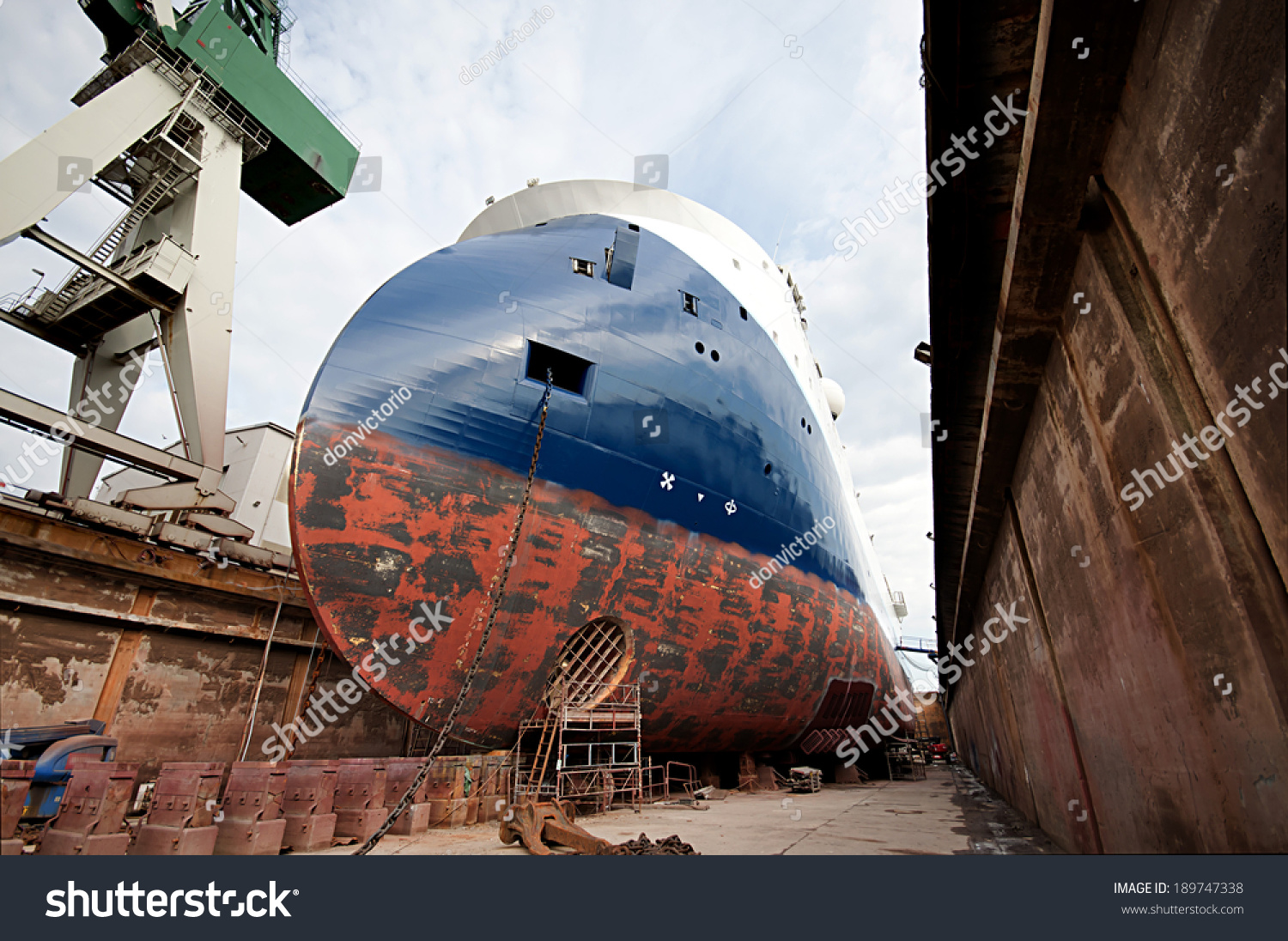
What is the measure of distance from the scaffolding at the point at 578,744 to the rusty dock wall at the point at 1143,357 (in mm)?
4857

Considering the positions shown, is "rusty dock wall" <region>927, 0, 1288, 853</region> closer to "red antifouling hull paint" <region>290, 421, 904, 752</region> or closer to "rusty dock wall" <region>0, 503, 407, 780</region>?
"red antifouling hull paint" <region>290, 421, 904, 752</region>

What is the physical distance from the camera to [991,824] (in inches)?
299

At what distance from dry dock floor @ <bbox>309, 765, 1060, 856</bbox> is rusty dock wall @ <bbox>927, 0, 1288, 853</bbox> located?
168 centimetres

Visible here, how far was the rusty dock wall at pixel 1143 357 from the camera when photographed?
74.9 inches

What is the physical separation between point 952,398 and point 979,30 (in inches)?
137

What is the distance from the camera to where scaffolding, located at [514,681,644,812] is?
7.16 metres

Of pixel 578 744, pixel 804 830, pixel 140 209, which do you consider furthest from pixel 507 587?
pixel 140 209

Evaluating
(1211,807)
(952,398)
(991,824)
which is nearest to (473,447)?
(952,398)

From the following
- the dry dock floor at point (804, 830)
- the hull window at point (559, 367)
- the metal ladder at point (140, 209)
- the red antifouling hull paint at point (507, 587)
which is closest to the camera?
the dry dock floor at point (804, 830)

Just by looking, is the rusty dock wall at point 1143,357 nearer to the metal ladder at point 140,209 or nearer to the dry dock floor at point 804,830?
the dry dock floor at point 804,830

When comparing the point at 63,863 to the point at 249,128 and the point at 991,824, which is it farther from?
the point at 249,128

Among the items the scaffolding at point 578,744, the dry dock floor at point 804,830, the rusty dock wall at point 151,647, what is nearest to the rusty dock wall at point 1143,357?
the dry dock floor at point 804,830

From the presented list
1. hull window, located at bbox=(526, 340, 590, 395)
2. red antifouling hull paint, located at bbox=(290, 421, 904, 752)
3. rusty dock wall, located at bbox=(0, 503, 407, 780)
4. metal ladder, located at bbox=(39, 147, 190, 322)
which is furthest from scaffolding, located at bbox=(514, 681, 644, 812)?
metal ladder, located at bbox=(39, 147, 190, 322)

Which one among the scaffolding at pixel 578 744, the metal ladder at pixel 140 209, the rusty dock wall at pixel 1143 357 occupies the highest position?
the metal ladder at pixel 140 209
